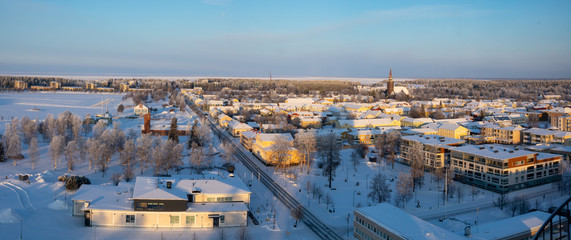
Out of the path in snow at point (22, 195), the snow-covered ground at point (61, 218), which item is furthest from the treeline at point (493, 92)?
the path in snow at point (22, 195)

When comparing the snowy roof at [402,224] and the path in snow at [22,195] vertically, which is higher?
the snowy roof at [402,224]

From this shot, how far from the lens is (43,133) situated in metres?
31.9

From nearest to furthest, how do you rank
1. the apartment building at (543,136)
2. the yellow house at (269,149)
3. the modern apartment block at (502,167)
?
the modern apartment block at (502,167), the yellow house at (269,149), the apartment building at (543,136)

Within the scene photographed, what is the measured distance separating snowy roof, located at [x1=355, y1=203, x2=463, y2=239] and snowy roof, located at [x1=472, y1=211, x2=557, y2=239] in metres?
1.38

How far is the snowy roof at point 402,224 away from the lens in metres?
12.1

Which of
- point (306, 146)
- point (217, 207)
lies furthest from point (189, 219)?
point (306, 146)

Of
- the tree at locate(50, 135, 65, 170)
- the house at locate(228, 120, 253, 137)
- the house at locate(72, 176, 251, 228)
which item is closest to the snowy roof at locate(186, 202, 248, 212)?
the house at locate(72, 176, 251, 228)

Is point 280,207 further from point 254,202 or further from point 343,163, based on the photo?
point 343,163

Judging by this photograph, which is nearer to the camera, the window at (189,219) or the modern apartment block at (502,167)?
the window at (189,219)

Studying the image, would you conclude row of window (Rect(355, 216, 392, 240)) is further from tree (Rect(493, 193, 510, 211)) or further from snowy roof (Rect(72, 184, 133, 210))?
snowy roof (Rect(72, 184, 133, 210))

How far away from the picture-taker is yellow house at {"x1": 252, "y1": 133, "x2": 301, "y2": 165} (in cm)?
2548

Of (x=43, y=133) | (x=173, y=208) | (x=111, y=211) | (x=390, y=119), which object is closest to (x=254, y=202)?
(x=173, y=208)

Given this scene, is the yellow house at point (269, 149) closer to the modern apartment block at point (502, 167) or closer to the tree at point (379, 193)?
the tree at point (379, 193)

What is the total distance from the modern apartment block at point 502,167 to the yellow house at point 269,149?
8941 mm
